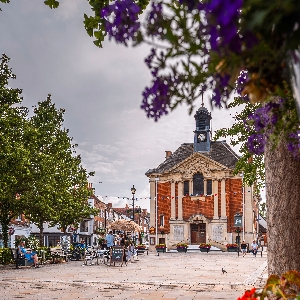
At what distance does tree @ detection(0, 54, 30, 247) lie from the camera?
2320 cm

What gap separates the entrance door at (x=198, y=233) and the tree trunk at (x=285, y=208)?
51.0 meters

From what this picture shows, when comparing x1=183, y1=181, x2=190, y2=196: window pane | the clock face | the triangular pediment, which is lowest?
x1=183, y1=181, x2=190, y2=196: window pane

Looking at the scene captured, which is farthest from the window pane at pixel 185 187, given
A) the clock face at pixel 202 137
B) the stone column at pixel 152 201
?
the clock face at pixel 202 137

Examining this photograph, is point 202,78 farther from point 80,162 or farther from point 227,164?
point 227,164

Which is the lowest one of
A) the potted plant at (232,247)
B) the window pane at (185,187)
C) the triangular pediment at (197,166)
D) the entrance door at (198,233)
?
the potted plant at (232,247)

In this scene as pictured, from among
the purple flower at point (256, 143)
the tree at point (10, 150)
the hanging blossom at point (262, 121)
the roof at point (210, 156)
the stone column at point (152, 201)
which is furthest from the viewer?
the roof at point (210, 156)

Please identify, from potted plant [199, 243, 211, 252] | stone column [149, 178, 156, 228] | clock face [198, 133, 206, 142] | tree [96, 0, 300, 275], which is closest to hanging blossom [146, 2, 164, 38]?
tree [96, 0, 300, 275]

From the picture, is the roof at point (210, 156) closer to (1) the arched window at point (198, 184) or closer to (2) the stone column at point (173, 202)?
(2) the stone column at point (173, 202)

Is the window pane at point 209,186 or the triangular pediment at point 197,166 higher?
the triangular pediment at point 197,166

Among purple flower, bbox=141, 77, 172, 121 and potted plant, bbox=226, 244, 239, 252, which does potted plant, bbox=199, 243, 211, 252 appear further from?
purple flower, bbox=141, 77, 172, 121

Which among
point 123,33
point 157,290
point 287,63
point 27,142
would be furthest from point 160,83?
point 27,142

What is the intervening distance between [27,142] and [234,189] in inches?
1285

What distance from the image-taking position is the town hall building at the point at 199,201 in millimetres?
54219

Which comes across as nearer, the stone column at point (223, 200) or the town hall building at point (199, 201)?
the town hall building at point (199, 201)
